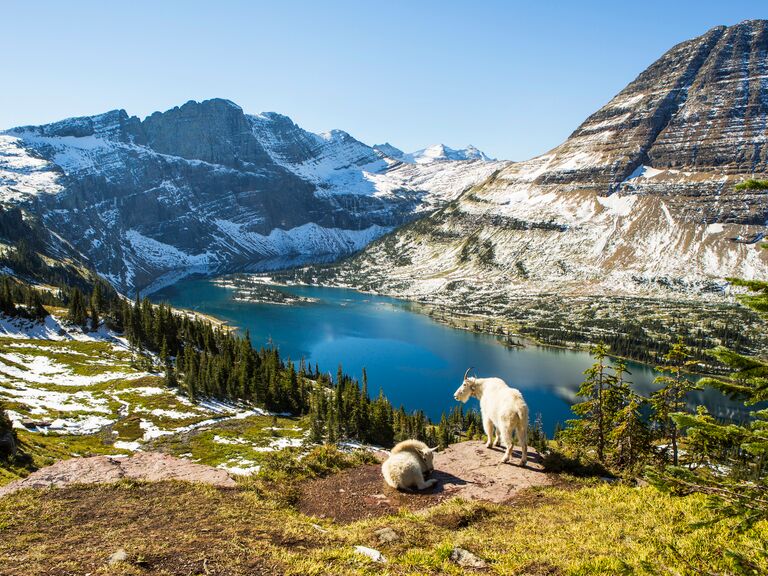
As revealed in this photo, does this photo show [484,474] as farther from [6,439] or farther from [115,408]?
[115,408]

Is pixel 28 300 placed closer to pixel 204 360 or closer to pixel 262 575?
pixel 204 360

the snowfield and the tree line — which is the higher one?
the tree line

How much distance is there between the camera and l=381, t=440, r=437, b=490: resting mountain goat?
59.7ft

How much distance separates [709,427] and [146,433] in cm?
6514

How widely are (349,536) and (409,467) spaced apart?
17.8 ft

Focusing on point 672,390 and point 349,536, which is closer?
point 349,536

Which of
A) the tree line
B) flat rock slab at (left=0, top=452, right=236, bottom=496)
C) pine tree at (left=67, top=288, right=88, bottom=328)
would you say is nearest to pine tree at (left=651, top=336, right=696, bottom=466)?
the tree line

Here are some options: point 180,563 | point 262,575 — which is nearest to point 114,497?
point 180,563

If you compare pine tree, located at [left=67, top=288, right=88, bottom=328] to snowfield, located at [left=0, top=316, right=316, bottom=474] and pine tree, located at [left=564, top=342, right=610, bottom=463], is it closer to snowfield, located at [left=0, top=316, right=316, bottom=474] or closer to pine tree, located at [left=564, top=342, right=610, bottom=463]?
snowfield, located at [left=0, top=316, right=316, bottom=474]

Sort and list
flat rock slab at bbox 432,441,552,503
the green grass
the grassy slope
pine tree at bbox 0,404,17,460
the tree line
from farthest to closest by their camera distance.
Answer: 1. the green grass
2. pine tree at bbox 0,404,17,460
3. flat rock slab at bbox 432,441,552,503
4. the grassy slope
5. the tree line

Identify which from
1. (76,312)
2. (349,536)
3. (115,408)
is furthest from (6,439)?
(76,312)

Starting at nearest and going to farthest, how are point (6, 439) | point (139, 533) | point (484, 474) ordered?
point (139, 533) → point (484, 474) → point (6, 439)

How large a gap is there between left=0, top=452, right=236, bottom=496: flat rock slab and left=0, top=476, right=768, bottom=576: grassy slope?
5.27 ft

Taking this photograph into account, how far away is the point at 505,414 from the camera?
20469 mm
